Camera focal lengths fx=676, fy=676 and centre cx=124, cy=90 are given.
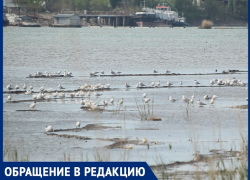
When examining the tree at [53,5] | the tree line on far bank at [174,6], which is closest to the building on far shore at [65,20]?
the tree line on far bank at [174,6]

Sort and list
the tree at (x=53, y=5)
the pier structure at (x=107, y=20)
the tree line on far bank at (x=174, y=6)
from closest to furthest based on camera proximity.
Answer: the tree line on far bank at (x=174, y=6) → the tree at (x=53, y=5) → the pier structure at (x=107, y=20)

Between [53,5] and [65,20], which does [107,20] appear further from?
[65,20]

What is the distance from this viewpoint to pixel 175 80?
23703 mm

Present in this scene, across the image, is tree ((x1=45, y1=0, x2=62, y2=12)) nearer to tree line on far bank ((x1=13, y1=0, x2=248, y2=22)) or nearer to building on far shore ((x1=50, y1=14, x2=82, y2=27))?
tree line on far bank ((x1=13, y1=0, x2=248, y2=22))

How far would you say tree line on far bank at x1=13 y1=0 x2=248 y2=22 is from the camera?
454 ft

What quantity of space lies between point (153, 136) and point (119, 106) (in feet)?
12.6

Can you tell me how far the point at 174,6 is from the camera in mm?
158375

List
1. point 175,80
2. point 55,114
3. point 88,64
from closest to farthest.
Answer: point 55,114 < point 175,80 < point 88,64

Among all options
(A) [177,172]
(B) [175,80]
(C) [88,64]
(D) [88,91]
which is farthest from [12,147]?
(C) [88,64]

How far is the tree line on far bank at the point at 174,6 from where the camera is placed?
13825 centimetres

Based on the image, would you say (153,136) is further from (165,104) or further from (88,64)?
(88,64)

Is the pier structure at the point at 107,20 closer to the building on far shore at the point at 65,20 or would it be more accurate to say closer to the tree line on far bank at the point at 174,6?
the tree line on far bank at the point at 174,6

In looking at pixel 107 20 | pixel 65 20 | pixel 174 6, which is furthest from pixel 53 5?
pixel 174 6

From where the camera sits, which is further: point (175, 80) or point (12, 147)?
point (175, 80)
